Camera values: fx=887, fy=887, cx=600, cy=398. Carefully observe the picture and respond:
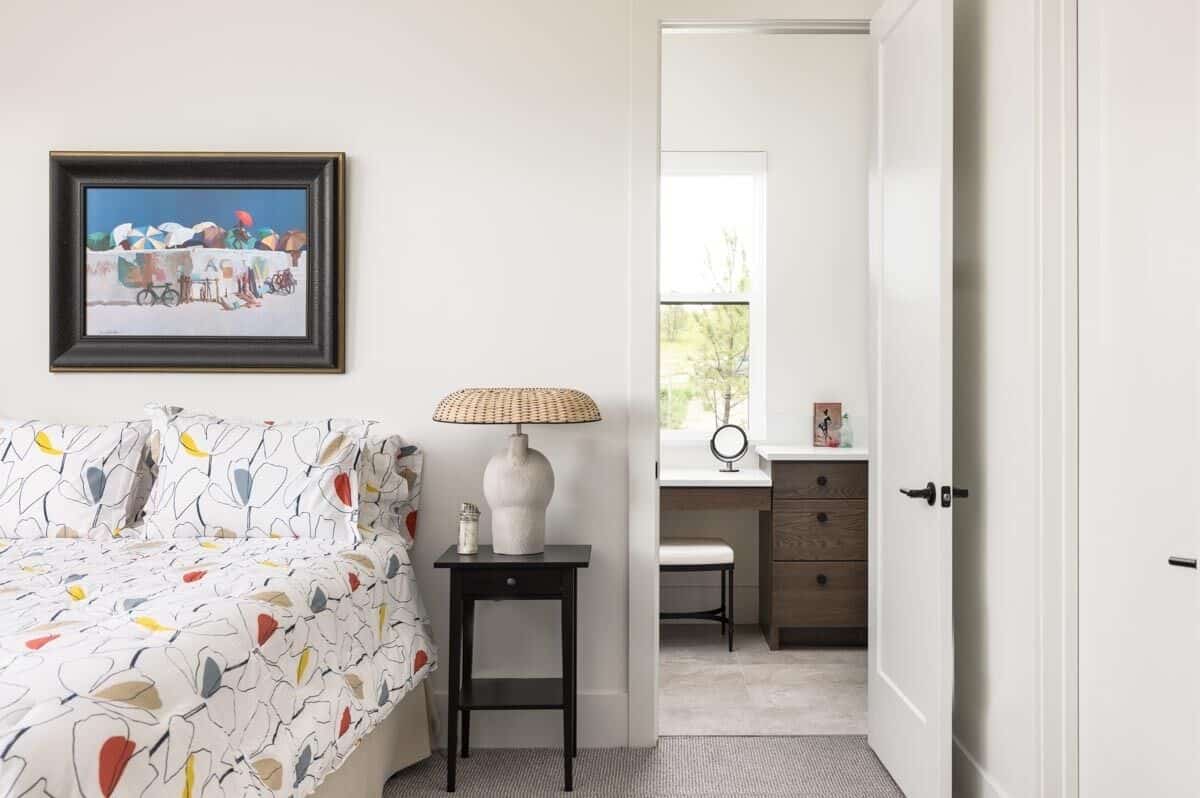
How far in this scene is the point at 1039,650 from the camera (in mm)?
1937

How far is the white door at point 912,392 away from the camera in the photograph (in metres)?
2.19

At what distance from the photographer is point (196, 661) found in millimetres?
1469

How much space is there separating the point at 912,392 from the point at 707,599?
223 centimetres

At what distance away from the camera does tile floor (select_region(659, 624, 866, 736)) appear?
3.08m

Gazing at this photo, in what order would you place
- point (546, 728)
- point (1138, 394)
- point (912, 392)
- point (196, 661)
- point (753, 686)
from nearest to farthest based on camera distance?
1. point (196, 661)
2. point (1138, 394)
3. point (912, 392)
4. point (546, 728)
5. point (753, 686)

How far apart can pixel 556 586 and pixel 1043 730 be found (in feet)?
4.27

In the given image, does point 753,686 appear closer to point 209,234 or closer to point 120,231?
point 209,234

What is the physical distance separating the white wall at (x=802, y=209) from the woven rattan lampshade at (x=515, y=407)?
1903 mm

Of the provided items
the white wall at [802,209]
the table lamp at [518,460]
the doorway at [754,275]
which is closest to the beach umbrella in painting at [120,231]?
the table lamp at [518,460]

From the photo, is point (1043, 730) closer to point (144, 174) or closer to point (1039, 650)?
point (1039, 650)

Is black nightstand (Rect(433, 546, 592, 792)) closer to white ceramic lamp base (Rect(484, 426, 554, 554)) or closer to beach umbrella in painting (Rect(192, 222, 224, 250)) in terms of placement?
white ceramic lamp base (Rect(484, 426, 554, 554))

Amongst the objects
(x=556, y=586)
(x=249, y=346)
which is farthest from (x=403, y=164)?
(x=556, y=586)

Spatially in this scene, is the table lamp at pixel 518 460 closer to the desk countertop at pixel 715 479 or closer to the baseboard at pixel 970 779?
the desk countertop at pixel 715 479

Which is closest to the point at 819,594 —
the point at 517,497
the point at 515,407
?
the point at 517,497
